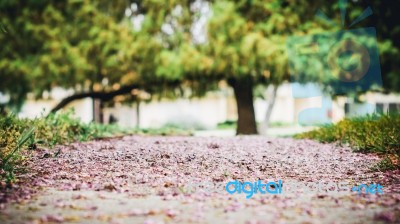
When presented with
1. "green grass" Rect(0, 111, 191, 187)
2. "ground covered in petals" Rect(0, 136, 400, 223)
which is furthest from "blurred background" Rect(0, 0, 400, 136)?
"ground covered in petals" Rect(0, 136, 400, 223)

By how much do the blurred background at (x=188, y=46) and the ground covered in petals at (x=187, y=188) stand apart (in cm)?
652

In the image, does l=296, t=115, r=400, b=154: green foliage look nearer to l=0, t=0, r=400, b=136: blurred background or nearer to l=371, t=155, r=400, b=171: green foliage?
l=371, t=155, r=400, b=171: green foliage

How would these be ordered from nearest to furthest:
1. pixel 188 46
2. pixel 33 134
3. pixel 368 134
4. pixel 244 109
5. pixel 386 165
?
pixel 386 165, pixel 33 134, pixel 368 134, pixel 188 46, pixel 244 109

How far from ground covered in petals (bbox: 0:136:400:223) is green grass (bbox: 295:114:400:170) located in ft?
1.20

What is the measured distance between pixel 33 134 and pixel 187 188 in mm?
4844

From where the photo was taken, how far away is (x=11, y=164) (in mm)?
6445

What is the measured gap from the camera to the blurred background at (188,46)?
48.4 ft

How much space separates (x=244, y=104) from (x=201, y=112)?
13.2 meters

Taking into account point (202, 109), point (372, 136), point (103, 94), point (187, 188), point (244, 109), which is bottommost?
point (187, 188)

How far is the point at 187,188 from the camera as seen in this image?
5.38 meters

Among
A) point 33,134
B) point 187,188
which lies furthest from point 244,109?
point 187,188

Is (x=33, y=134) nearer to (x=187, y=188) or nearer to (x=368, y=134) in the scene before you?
(x=187, y=188)

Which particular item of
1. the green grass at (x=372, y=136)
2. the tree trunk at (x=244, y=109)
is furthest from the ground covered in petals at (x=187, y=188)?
the tree trunk at (x=244, y=109)

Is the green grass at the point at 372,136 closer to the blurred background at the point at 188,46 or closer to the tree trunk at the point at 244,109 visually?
the blurred background at the point at 188,46
